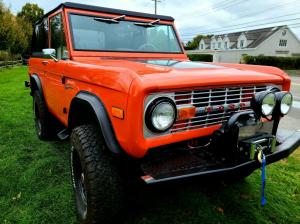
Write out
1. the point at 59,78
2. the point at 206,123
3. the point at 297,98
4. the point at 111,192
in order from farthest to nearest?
the point at 297,98 < the point at 59,78 < the point at 206,123 < the point at 111,192

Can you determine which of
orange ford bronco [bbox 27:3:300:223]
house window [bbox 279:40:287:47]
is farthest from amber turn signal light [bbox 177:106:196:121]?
house window [bbox 279:40:287:47]

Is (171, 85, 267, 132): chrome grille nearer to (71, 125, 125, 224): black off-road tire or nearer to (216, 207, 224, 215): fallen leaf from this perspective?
(71, 125, 125, 224): black off-road tire

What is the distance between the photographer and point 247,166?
90.8 inches

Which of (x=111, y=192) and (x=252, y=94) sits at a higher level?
(x=252, y=94)

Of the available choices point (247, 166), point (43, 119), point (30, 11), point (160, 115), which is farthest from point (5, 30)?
point (30, 11)

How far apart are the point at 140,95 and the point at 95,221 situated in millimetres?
1095

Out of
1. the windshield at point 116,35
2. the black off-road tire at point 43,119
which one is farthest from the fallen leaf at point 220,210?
the black off-road tire at point 43,119

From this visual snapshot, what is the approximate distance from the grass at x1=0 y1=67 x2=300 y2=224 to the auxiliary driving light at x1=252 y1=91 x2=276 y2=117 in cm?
75

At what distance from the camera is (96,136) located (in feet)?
8.45

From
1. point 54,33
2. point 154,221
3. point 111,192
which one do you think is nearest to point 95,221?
point 111,192

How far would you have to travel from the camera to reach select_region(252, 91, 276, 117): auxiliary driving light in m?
2.42

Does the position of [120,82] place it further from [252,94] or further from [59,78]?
[59,78]

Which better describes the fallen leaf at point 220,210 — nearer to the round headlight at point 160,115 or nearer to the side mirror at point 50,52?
the round headlight at point 160,115

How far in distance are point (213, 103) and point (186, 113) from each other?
31cm
